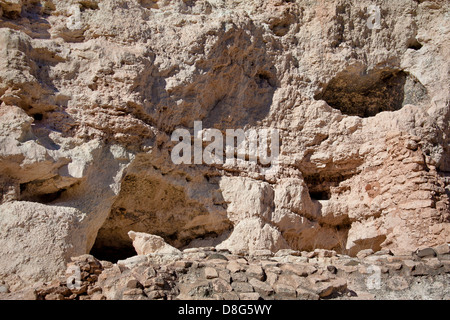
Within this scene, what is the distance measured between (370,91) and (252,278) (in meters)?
5.08

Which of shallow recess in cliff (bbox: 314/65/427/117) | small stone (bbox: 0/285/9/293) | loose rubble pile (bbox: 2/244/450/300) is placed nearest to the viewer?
loose rubble pile (bbox: 2/244/450/300)

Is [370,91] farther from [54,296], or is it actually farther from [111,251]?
[54,296]

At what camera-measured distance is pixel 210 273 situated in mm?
5289

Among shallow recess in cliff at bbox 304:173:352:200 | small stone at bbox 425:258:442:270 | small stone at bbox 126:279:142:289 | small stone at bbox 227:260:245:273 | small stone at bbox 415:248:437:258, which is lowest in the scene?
small stone at bbox 126:279:142:289

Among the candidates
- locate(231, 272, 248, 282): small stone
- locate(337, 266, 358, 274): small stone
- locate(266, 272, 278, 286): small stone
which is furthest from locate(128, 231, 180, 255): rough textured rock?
locate(337, 266, 358, 274): small stone

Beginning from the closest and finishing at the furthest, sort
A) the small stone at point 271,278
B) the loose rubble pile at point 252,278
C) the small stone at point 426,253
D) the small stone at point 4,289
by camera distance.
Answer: the loose rubble pile at point 252,278 → the small stone at point 271,278 → the small stone at point 4,289 → the small stone at point 426,253

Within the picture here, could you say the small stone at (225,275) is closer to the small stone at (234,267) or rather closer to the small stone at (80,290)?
the small stone at (234,267)

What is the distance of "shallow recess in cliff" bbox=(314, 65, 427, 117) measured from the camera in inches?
354

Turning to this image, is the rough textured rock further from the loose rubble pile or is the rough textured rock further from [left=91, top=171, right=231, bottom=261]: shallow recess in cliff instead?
[left=91, top=171, right=231, bottom=261]: shallow recess in cliff

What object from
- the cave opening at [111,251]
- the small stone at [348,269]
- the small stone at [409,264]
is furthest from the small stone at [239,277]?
the cave opening at [111,251]

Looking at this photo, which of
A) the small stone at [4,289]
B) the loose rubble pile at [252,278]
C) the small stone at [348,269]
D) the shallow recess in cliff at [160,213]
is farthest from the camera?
the shallow recess in cliff at [160,213]
